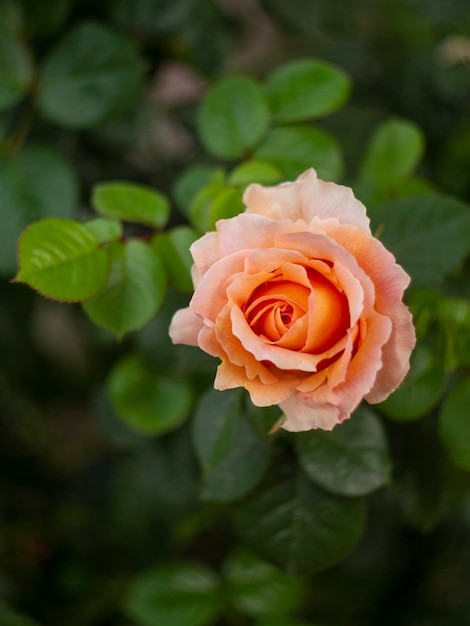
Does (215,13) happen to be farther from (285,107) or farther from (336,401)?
(336,401)

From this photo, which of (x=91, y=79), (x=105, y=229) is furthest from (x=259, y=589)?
(x=91, y=79)

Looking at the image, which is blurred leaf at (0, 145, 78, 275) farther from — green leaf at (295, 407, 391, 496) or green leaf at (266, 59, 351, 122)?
green leaf at (295, 407, 391, 496)

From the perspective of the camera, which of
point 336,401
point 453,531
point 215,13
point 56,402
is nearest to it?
point 336,401

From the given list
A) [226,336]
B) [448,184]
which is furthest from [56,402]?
[226,336]

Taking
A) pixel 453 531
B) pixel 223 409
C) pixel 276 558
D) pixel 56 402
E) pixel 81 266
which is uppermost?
pixel 81 266

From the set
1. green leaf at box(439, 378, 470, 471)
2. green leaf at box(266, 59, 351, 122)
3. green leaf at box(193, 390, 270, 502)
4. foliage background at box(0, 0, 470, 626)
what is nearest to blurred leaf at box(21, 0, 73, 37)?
foliage background at box(0, 0, 470, 626)

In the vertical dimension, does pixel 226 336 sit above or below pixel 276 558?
above
